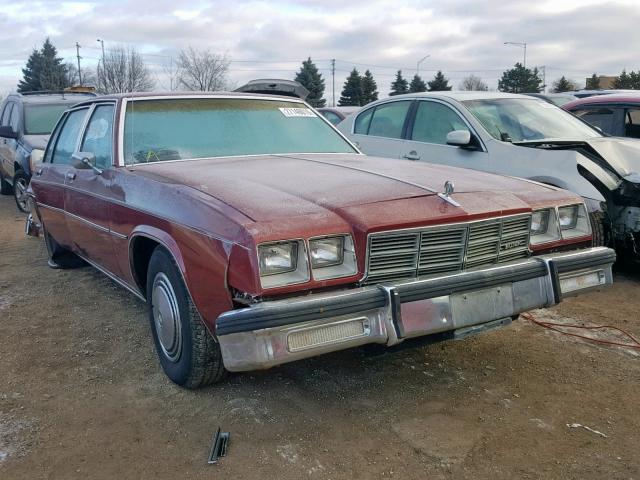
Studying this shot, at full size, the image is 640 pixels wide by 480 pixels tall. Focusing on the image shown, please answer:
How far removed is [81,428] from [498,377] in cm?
223

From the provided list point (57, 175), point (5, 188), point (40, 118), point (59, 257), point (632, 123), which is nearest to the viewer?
point (57, 175)

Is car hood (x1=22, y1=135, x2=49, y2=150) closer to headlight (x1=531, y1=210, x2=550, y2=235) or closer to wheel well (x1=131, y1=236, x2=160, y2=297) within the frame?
wheel well (x1=131, y1=236, x2=160, y2=297)

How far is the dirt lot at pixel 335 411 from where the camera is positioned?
264cm

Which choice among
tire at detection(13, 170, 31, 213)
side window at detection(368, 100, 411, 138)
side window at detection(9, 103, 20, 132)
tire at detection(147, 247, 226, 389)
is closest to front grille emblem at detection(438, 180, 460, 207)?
tire at detection(147, 247, 226, 389)

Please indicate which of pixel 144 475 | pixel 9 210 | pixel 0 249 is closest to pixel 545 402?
pixel 144 475

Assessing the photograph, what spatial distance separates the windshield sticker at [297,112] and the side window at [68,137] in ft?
5.33

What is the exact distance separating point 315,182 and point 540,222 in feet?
4.28

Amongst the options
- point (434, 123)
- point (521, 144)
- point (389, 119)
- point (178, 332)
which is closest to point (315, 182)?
point (178, 332)

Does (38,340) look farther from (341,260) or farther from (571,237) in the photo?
(571,237)

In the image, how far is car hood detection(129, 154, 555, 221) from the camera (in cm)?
288

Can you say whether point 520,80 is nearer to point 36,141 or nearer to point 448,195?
point 36,141

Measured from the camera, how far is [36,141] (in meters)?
9.40

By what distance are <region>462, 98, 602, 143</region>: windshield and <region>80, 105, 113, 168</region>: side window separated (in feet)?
11.6

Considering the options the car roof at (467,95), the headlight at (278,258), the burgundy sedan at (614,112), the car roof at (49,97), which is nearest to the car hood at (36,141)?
the car roof at (49,97)
